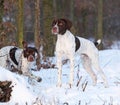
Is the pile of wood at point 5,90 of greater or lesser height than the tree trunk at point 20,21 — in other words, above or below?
below

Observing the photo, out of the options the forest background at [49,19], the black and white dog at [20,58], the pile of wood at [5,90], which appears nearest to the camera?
the pile of wood at [5,90]

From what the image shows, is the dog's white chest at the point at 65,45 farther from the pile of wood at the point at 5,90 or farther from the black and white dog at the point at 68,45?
the pile of wood at the point at 5,90

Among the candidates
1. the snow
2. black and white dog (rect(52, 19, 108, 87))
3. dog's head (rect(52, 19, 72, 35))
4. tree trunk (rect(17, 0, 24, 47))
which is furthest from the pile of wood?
tree trunk (rect(17, 0, 24, 47))

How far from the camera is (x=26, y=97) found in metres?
8.15

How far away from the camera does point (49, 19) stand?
1862cm

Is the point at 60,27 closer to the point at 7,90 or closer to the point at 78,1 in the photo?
the point at 7,90

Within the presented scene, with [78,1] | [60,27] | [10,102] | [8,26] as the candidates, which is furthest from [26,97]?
[78,1]

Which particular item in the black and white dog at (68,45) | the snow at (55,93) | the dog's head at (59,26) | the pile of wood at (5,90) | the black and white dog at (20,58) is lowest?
the snow at (55,93)

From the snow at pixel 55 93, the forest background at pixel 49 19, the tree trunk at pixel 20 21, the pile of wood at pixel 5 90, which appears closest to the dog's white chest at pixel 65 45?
the snow at pixel 55 93

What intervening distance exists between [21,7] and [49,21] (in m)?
3.44

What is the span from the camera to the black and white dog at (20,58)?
1119 centimetres

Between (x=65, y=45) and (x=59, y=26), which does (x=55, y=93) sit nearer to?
(x=65, y=45)

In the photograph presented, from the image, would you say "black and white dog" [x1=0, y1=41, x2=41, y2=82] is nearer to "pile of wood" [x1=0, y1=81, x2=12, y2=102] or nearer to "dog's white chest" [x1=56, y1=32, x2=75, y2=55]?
"dog's white chest" [x1=56, y1=32, x2=75, y2=55]

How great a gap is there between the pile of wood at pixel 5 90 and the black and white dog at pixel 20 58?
7.43ft
